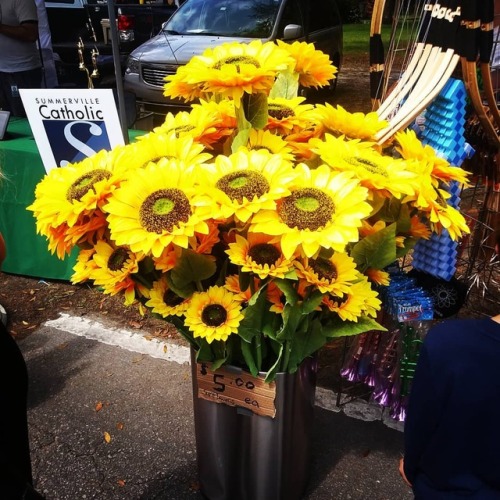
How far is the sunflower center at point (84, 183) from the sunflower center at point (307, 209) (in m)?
0.47

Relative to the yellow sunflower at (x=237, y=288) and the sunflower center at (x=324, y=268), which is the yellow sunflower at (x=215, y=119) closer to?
the yellow sunflower at (x=237, y=288)

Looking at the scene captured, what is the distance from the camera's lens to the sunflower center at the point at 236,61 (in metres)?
1.31

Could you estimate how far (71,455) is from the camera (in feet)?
7.61

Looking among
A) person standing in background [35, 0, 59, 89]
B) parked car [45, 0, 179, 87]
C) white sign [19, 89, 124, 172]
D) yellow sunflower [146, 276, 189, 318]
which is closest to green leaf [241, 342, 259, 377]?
yellow sunflower [146, 276, 189, 318]

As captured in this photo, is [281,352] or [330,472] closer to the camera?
[281,352]

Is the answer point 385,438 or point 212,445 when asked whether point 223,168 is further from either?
point 385,438

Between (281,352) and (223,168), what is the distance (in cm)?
56

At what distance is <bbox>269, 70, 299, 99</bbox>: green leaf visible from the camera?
5.19 ft

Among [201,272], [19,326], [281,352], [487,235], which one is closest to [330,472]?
[281,352]

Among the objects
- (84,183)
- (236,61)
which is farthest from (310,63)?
(84,183)

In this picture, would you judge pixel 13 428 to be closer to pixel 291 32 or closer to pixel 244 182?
pixel 244 182

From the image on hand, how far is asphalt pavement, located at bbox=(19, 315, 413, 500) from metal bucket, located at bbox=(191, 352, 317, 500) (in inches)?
12.6

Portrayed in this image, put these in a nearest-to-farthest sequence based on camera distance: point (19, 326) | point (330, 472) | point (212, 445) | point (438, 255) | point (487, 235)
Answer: point (212, 445) < point (438, 255) < point (330, 472) < point (487, 235) < point (19, 326)

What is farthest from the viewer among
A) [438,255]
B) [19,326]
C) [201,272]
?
[19,326]
